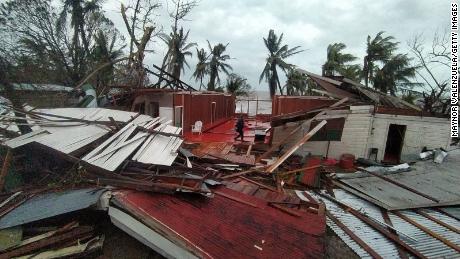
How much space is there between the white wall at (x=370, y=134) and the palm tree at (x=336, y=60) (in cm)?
1949

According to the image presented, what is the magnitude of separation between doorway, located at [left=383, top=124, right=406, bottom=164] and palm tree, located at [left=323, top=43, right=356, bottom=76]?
1835 centimetres

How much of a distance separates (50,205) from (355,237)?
6.70 meters

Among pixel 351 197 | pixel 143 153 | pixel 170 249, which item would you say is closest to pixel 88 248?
pixel 170 249

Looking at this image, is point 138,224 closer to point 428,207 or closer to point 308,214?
point 308,214

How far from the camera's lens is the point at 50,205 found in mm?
6062

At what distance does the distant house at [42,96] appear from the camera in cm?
1276

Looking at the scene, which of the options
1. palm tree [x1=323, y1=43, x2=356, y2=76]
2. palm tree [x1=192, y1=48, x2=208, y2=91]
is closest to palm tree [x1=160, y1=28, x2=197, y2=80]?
palm tree [x1=192, y1=48, x2=208, y2=91]

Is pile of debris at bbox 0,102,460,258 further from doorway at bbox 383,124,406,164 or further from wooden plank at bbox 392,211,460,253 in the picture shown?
doorway at bbox 383,124,406,164

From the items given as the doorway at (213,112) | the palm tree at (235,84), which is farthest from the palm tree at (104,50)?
the palm tree at (235,84)

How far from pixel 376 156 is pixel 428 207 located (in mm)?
5578

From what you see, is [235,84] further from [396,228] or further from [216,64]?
[396,228]

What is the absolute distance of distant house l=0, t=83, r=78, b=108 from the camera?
41.9ft

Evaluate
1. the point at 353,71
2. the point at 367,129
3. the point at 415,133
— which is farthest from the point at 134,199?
the point at 353,71

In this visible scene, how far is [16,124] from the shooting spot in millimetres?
8469
